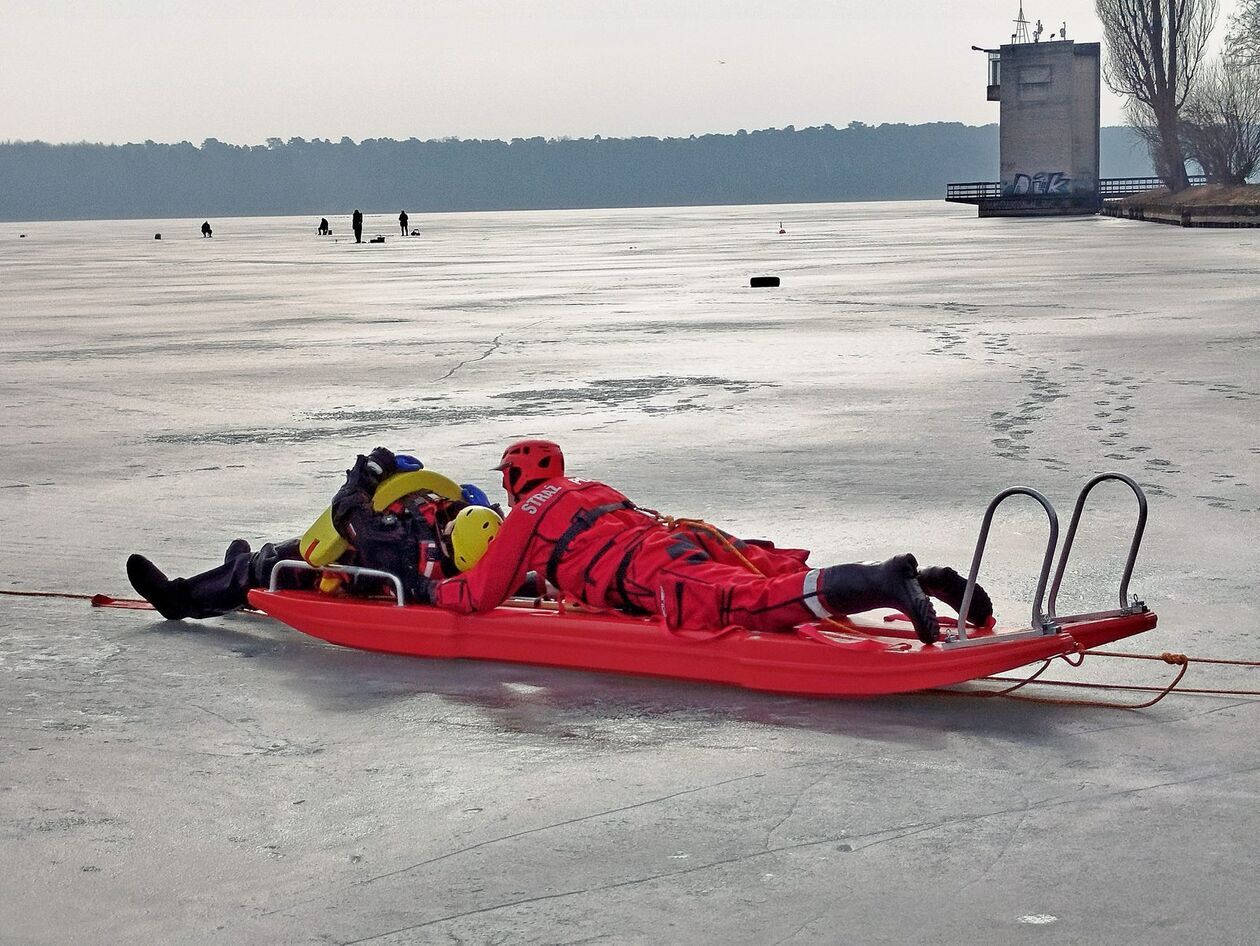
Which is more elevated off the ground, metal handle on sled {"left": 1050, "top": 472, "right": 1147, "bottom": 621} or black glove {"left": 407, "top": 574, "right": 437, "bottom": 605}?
metal handle on sled {"left": 1050, "top": 472, "right": 1147, "bottom": 621}

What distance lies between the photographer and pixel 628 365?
1588 cm

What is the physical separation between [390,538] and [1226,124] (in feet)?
255

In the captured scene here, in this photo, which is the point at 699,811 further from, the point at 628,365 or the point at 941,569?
the point at 628,365

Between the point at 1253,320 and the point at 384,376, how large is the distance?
9.76 m

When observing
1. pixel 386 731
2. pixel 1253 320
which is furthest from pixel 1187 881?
pixel 1253 320

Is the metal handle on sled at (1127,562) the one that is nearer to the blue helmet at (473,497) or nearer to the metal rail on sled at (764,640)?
the metal rail on sled at (764,640)

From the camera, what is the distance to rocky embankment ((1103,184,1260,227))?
186ft

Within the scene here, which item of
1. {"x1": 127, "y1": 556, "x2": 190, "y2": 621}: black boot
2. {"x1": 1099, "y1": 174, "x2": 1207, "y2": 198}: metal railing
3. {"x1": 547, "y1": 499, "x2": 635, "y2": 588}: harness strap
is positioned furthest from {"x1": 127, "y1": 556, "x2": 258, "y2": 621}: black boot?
{"x1": 1099, "y1": 174, "x2": 1207, "y2": 198}: metal railing

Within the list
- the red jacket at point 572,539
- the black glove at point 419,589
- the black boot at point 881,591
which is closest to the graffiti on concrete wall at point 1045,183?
the black glove at point 419,589

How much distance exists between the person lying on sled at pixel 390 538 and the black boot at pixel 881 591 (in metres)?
1.42

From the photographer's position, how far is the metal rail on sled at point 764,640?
488 cm

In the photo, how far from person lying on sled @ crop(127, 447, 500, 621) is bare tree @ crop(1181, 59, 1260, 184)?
250ft

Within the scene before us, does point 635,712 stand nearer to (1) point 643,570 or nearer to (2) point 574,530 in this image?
(1) point 643,570

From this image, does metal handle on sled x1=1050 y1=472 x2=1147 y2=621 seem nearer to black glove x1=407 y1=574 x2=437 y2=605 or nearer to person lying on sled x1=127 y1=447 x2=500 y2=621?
person lying on sled x1=127 y1=447 x2=500 y2=621
